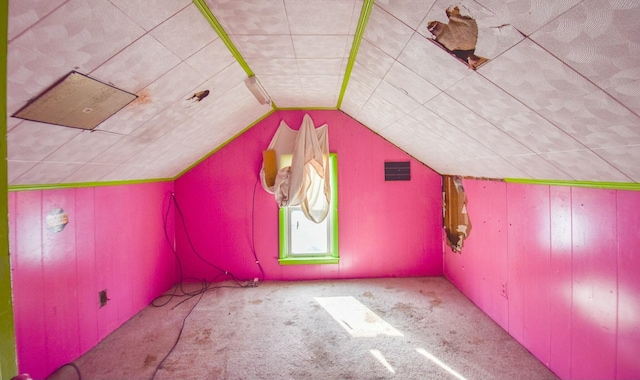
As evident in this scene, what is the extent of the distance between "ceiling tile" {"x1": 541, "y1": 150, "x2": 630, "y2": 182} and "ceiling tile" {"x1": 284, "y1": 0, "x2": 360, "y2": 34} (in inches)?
57.2

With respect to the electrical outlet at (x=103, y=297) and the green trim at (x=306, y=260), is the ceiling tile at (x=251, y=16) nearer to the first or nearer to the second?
the electrical outlet at (x=103, y=297)

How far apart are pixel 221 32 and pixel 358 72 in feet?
3.70

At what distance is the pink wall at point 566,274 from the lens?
1610 millimetres

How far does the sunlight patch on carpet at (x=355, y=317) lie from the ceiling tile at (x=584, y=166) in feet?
6.19

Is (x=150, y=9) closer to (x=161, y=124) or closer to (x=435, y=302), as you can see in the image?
(x=161, y=124)

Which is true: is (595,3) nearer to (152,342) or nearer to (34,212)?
(34,212)

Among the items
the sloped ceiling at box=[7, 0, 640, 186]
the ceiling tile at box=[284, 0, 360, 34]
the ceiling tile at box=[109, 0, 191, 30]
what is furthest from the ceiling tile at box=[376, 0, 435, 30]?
the ceiling tile at box=[109, 0, 191, 30]

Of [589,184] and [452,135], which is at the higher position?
[452,135]

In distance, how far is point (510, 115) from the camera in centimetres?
160

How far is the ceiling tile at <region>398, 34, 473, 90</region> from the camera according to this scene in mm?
1485

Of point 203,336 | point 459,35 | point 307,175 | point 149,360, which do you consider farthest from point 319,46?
point 149,360

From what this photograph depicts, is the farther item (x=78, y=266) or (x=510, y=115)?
(x=78, y=266)

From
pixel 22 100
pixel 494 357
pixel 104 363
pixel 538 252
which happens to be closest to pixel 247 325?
pixel 104 363

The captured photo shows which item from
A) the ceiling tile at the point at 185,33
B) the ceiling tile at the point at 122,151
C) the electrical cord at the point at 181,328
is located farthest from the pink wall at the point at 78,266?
the ceiling tile at the point at 185,33
